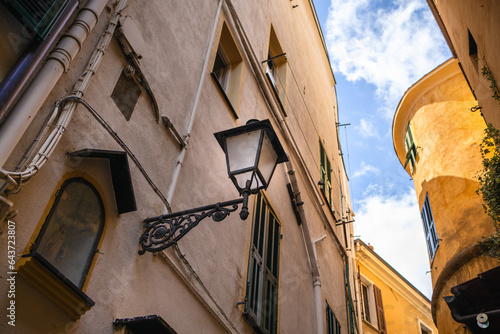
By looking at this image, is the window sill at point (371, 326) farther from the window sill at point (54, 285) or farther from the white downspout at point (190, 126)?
the window sill at point (54, 285)

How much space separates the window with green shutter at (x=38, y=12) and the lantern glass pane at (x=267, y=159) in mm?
1887

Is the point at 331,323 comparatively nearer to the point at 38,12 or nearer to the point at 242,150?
the point at 242,150

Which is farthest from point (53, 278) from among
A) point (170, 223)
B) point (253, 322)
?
point (253, 322)

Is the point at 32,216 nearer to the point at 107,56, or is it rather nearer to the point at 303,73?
the point at 107,56

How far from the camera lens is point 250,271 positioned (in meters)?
6.06

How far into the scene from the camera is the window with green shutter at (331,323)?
909 cm

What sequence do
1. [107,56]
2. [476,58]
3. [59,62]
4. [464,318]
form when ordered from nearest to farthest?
[59,62] → [107,56] → [464,318] → [476,58]

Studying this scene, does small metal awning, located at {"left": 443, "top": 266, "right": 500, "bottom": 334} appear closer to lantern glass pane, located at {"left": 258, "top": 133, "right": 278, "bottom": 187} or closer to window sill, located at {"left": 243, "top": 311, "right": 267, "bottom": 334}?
window sill, located at {"left": 243, "top": 311, "right": 267, "bottom": 334}

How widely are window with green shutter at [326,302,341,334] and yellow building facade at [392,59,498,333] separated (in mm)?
2124

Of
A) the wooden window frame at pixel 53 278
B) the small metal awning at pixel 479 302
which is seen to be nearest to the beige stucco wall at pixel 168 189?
the wooden window frame at pixel 53 278

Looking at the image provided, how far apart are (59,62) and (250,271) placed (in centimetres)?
374

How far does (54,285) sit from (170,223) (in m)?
1.14

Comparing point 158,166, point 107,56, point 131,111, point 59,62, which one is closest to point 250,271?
point 158,166

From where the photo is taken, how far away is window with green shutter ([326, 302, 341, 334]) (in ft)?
29.8
